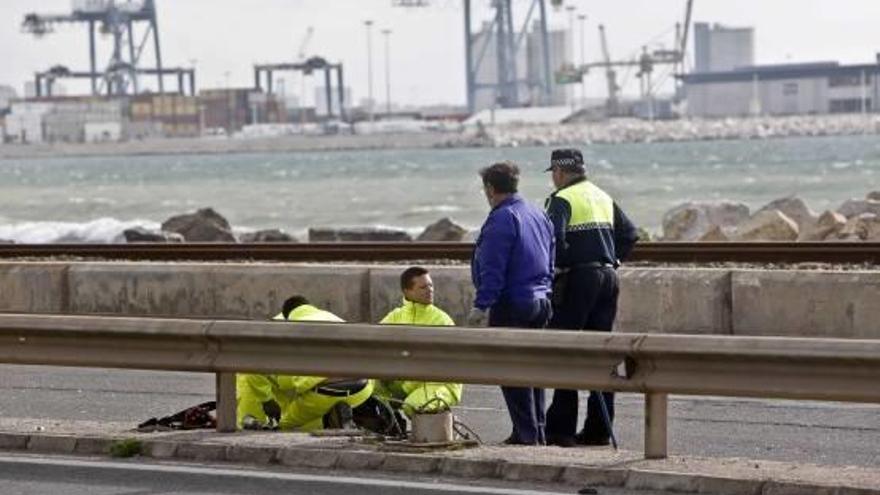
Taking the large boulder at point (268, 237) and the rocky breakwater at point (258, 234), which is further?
the large boulder at point (268, 237)

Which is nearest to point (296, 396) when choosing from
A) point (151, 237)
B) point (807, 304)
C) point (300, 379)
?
point (300, 379)

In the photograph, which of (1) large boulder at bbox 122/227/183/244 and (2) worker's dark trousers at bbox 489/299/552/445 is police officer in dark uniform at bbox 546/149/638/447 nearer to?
(2) worker's dark trousers at bbox 489/299/552/445

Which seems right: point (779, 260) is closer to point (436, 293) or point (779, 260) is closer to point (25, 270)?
point (436, 293)

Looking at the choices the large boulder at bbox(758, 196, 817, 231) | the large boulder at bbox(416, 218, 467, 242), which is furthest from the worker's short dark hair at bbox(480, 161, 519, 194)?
the large boulder at bbox(758, 196, 817, 231)

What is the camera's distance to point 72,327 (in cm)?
1120

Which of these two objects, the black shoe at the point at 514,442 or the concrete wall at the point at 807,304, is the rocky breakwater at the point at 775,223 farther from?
the black shoe at the point at 514,442

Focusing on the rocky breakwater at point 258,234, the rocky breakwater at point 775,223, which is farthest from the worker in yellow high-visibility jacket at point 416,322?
the rocky breakwater at point 258,234

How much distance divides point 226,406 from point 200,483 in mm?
1151

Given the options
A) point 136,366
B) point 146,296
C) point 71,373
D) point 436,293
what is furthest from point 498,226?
point 146,296

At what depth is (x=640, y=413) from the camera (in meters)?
12.9

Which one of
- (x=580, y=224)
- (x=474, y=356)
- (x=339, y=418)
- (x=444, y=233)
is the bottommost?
(x=444, y=233)

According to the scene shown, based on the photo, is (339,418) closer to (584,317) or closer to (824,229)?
(584,317)

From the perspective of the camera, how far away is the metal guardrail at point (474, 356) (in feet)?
31.2

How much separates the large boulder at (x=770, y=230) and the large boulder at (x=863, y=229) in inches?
29.6
